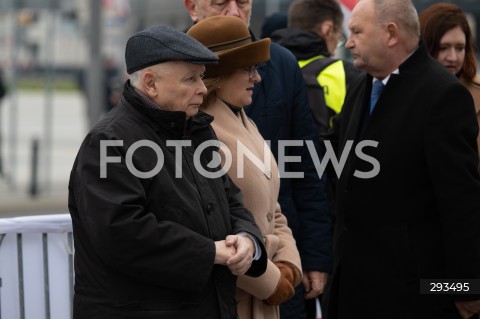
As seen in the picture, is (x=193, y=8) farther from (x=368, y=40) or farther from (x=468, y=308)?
(x=468, y=308)

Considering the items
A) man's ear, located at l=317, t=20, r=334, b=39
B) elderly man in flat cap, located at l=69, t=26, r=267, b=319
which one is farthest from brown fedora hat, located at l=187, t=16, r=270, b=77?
man's ear, located at l=317, t=20, r=334, b=39

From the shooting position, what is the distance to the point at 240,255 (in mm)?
3295

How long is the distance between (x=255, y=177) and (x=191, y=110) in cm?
56

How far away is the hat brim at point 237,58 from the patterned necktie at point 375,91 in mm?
740

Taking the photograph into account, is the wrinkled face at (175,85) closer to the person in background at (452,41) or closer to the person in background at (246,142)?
the person in background at (246,142)

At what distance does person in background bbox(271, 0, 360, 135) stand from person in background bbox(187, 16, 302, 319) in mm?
1422

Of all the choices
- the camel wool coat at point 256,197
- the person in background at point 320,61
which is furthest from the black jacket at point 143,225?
the person in background at point 320,61

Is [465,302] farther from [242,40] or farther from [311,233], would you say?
[242,40]

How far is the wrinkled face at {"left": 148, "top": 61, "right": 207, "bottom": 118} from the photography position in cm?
331

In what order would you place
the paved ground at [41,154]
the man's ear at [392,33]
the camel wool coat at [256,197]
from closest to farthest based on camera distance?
Answer: the camel wool coat at [256,197] → the man's ear at [392,33] → the paved ground at [41,154]

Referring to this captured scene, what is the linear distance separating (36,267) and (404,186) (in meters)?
1.76

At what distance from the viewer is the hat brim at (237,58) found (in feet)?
12.6

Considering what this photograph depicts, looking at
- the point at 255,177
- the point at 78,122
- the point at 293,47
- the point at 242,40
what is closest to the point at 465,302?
the point at 255,177

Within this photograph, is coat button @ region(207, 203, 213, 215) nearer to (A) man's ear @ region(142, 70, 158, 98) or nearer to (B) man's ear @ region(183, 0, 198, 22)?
(A) man's ear @ region(142, 70, 158, 98)
